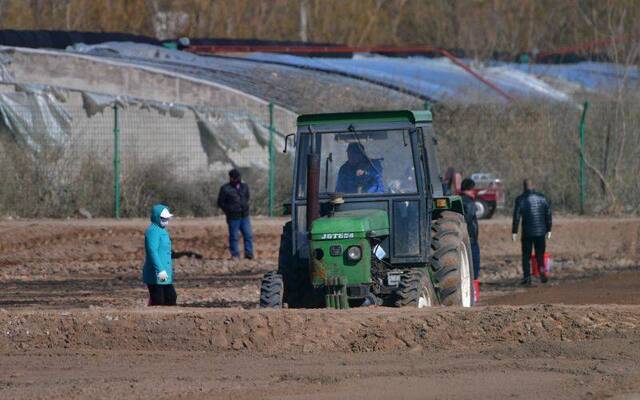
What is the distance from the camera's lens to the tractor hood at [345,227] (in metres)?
11.5

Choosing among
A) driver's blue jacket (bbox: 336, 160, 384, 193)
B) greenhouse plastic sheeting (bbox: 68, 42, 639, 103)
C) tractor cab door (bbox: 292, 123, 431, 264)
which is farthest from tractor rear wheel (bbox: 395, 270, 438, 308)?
greenhouse plastic sheeting (bbox: 68, 42, 639, 103)

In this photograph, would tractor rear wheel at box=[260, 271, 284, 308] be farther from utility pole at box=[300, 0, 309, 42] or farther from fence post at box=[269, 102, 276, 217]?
utility pole at box=[300, 0, 309, 42]

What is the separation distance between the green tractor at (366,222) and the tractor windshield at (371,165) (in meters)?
0.01

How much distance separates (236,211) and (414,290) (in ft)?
31.7

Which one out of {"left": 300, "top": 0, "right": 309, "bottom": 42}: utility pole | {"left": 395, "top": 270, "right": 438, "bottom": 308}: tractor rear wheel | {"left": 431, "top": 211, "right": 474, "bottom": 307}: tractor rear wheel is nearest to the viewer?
{"left": 395, "top": 270, "right": 438, "bottom": 308}: tractor rear wheel

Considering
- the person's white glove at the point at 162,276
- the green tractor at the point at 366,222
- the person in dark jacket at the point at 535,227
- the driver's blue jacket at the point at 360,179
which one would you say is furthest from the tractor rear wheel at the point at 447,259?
the person in dark jacket at the point at 535,227

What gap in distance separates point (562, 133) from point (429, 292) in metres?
16.5

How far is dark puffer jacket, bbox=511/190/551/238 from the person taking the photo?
61.7ft

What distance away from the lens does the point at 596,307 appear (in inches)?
428

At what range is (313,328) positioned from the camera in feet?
35.0

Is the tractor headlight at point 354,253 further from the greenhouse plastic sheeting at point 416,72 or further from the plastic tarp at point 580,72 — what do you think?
the plastic tarp at point 580,72

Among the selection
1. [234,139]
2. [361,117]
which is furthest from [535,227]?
[234,139]

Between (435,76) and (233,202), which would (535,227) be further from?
(435,76)

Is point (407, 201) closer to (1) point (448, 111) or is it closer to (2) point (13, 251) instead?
(2) point (13, 251)
